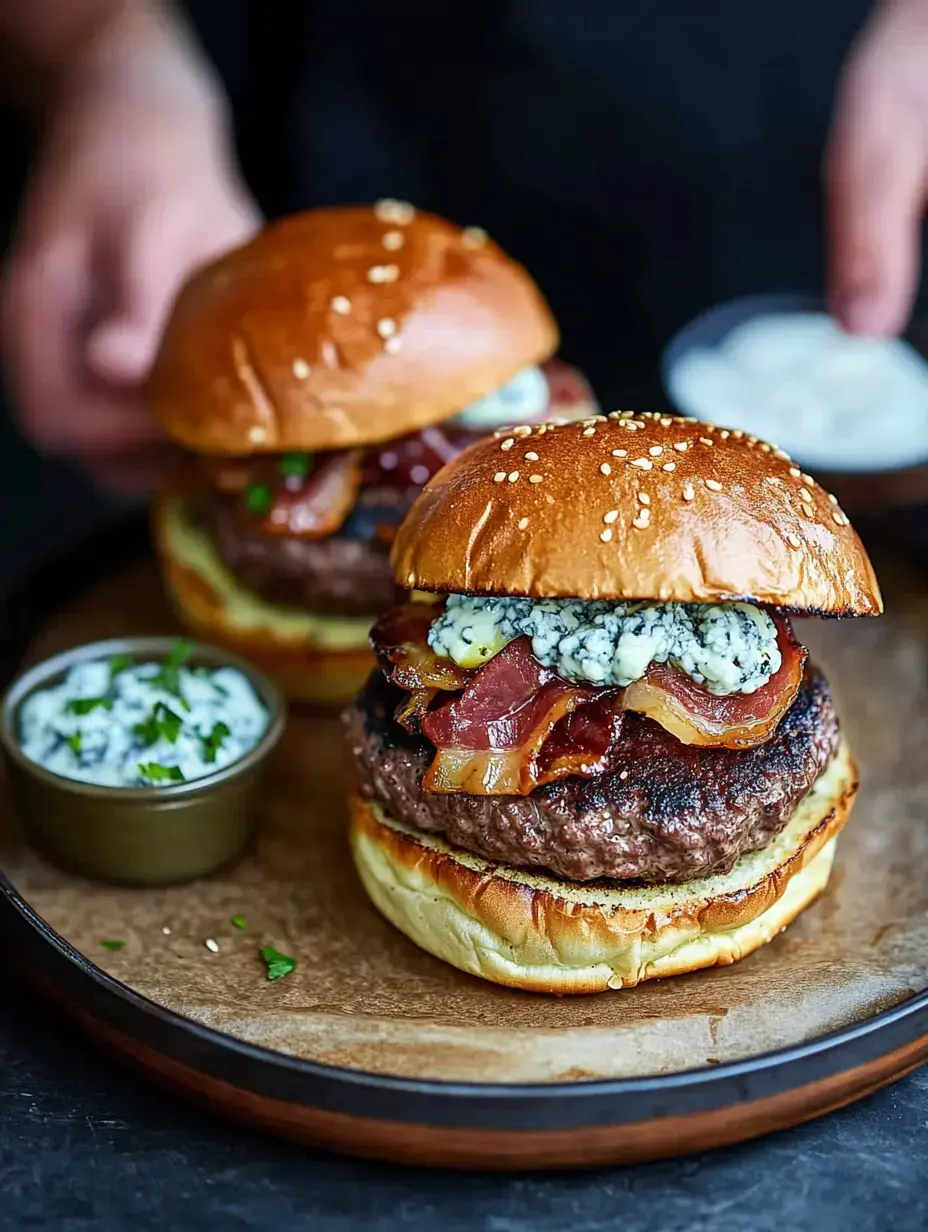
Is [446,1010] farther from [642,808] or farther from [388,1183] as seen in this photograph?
[642,808]

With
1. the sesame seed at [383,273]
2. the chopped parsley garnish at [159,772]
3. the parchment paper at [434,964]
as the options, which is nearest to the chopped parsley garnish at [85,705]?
the chopped parsley garnish at [159,772]

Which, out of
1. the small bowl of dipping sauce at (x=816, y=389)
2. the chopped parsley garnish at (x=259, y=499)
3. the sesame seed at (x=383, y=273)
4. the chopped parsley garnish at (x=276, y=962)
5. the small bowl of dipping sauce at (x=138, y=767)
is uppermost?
the sesame seed at (x=383, y=273)

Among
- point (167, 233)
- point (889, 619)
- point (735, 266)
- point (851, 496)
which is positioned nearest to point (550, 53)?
point (735, 266)

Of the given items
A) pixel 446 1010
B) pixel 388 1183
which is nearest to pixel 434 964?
pixel 446 1010

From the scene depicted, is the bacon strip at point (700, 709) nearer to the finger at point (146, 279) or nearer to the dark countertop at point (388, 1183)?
the dark countertop at point (388, 1183)

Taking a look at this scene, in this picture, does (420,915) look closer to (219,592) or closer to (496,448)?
(496,448)
